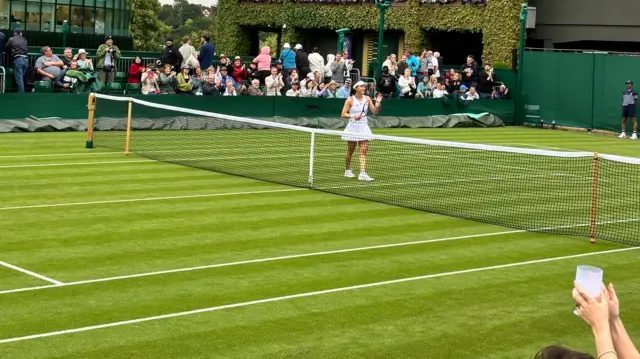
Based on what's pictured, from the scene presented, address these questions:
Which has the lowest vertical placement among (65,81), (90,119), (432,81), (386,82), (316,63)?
(90,119)

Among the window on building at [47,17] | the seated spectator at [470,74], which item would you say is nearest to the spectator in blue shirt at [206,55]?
the seated spectator at [470,74]

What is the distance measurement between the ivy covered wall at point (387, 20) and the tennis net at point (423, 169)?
2059 centimetres

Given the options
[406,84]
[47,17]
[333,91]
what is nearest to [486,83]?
[406,84]

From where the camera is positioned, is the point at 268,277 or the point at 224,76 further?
the point at 224,76

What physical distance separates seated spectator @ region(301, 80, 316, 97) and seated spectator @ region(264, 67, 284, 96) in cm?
77

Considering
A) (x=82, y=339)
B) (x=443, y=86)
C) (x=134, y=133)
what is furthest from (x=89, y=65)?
(x=82, y=339)

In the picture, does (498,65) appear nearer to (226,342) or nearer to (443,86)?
(443,86)

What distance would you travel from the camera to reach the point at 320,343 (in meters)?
9.89

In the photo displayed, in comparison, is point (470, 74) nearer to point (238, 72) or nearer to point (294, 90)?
point (294, 90)

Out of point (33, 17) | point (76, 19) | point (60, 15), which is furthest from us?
point (76, 19)

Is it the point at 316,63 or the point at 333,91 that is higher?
the point at 316,63

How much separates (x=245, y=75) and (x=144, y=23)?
7176cm

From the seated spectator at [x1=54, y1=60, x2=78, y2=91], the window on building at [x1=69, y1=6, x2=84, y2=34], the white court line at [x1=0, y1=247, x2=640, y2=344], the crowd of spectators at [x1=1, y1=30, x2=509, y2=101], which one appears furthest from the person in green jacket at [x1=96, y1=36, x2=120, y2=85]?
the window on building at [x1=69, y1=6, x2=84, y2=34]

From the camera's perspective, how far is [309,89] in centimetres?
3581
